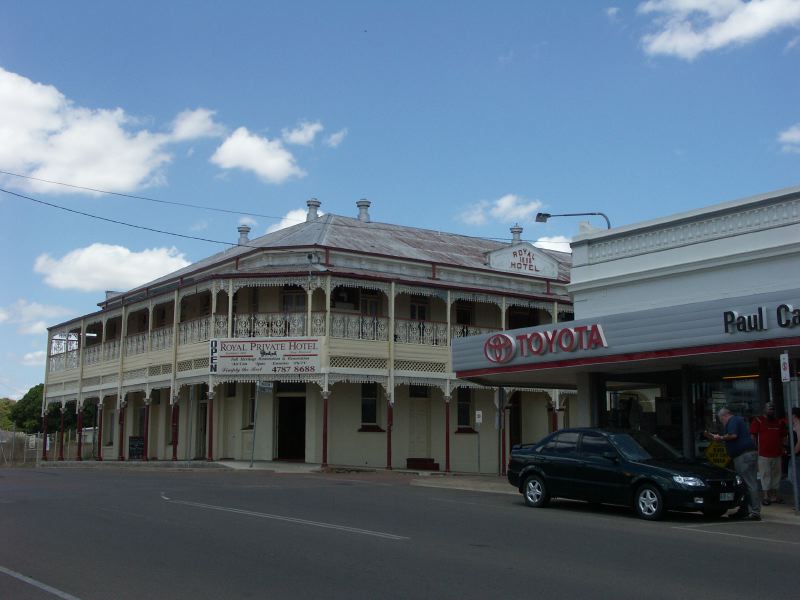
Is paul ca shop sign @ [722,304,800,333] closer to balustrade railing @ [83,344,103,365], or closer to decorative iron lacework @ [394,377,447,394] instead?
decorative iron lacework @ [394,377,447,394]

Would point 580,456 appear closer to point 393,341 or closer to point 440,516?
point 440,516

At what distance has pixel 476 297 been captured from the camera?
31.0m

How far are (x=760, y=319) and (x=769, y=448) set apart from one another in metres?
2.22

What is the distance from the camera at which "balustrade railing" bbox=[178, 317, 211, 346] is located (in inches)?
1158

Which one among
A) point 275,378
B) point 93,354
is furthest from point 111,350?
point 275,378

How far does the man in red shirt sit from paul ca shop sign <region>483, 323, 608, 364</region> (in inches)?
148

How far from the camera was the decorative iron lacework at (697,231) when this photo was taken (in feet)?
57.9

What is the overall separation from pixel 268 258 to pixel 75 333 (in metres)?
14.7

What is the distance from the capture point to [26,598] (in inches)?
294

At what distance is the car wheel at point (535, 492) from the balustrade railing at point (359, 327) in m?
13.7

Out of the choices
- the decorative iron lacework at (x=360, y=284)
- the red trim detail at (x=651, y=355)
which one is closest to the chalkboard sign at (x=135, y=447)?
the decorative iron lacework at (x=360, y=284)

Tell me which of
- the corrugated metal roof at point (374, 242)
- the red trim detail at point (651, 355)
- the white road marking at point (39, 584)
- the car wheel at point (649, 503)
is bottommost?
the white road marking at point (39, 584)

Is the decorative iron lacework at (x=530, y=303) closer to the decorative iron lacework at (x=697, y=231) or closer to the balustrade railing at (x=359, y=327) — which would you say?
the balustrade railing at (x=359, y=327)

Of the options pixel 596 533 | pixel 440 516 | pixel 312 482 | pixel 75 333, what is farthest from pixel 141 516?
pixel 75 333
